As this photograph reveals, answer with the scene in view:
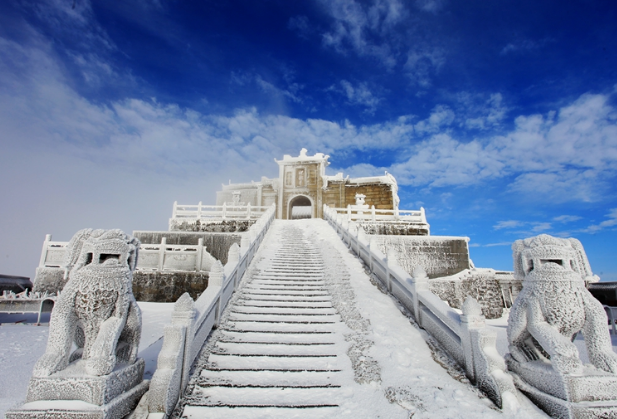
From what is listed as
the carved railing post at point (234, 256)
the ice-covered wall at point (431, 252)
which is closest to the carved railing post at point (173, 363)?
the carved railing post at point (234, 256)

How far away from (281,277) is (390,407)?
195 inches

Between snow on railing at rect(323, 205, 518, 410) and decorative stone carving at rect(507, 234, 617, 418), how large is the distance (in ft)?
0.88

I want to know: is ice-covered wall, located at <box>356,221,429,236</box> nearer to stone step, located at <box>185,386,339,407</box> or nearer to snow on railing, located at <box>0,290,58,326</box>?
stone step, located at <box>185,386,339,407</box>

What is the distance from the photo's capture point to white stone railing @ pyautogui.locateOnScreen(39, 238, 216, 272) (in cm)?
1202

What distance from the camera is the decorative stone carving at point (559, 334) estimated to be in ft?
10.6

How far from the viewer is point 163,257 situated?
39.5 feet

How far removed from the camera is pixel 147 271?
11.9m

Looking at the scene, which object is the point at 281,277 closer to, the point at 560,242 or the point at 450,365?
the point at 450,365

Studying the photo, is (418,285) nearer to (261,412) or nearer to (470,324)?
(470,324)

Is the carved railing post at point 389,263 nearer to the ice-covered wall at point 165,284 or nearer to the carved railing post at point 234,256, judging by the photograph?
the carved railing post at point 234,256

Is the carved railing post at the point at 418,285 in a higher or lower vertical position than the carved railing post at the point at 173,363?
higher

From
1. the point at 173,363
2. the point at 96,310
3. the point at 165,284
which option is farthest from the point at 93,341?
the point at 165,284

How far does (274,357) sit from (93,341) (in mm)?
2480

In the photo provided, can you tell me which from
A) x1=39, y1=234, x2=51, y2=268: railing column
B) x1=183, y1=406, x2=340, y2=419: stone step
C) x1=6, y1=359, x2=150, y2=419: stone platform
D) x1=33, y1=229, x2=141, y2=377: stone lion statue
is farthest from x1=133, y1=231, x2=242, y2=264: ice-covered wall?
x1=6, y1=359, x2=150, y2=419: stone platform
